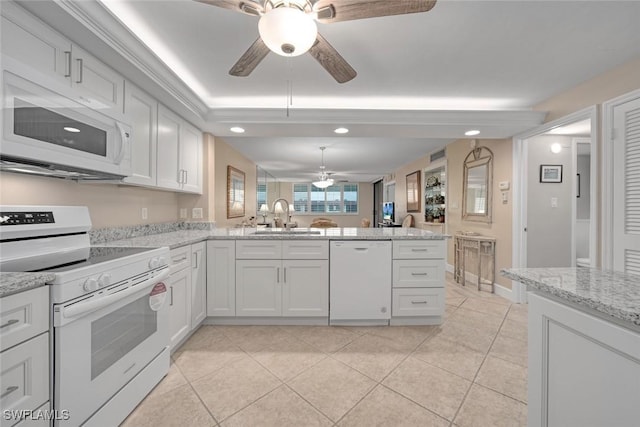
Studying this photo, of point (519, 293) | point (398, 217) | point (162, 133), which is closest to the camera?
point (162, 133)

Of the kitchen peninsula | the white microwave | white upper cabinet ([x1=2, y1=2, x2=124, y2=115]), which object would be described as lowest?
the kitchen peninsula

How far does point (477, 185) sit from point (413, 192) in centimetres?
241

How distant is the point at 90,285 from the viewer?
1.17m

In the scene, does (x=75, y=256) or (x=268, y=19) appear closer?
(x=268, y=19)

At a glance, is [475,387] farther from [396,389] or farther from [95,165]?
[95,165]

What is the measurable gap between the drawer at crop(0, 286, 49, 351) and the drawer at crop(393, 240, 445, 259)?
237 cm

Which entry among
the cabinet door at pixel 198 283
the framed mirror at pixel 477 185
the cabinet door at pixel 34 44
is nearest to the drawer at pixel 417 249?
Result: the framed mirror at pixel 477 185

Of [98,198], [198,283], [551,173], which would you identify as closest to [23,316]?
[98,198]

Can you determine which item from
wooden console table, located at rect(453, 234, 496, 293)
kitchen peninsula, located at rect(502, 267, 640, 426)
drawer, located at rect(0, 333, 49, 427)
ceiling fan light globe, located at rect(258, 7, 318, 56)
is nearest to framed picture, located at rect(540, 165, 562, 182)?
wooden console table, located at rect(453, 234, 496, 293)

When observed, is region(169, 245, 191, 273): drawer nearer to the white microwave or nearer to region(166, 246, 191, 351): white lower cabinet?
region(166, 246, 191, 351): white lower cabinet

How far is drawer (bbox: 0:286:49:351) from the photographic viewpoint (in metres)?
0.87

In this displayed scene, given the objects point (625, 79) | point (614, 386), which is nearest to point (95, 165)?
point (614, 386)

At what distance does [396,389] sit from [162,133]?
283 centimetres

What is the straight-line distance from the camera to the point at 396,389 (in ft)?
5.41
